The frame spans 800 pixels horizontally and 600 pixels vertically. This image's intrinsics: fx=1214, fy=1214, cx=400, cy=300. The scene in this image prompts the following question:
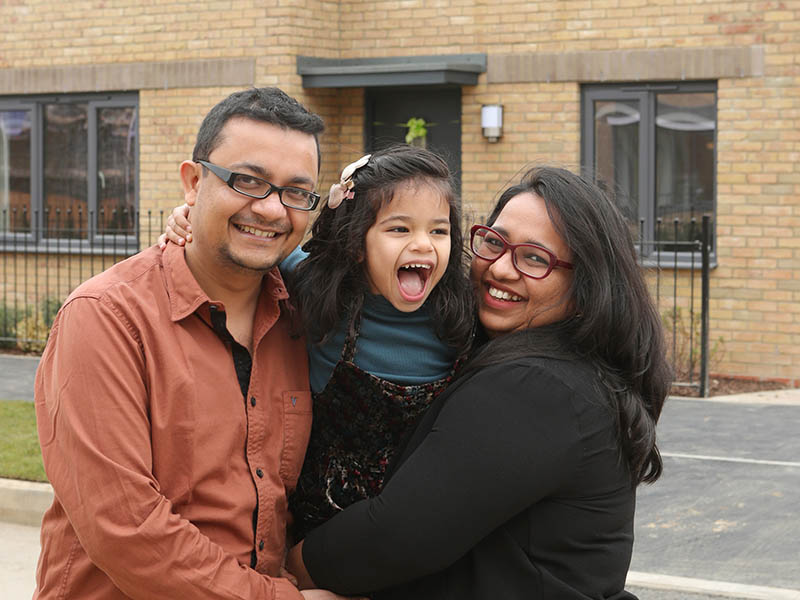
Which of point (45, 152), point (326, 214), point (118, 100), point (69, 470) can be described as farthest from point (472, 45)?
point (69, 470)

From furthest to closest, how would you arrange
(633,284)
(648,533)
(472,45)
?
(472,45), (648,533), (633,284)

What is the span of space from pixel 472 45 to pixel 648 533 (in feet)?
26.2

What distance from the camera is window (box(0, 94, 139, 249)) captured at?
1519cm

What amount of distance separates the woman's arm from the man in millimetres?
286

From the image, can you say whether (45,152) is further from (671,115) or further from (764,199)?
(764,199)

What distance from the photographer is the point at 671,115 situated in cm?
1288

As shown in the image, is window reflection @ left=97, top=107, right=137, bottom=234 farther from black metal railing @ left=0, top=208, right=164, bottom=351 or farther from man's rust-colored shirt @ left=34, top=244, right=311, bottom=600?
man's rust-colored shirt @ left=34, top=244, right=311, bottom=600

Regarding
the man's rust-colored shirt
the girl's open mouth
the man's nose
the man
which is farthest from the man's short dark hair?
the girl's open mouth

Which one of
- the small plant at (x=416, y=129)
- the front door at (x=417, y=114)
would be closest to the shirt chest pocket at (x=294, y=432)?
the front door at (x=417, y=114)

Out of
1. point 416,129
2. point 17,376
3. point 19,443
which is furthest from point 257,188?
point 416,129

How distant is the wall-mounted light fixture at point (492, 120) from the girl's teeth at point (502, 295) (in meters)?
10.4

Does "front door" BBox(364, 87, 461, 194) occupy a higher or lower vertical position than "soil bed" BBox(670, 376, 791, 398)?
higher

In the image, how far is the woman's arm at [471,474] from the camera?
2529 millimetres

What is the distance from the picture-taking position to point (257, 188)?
2.74 metres
